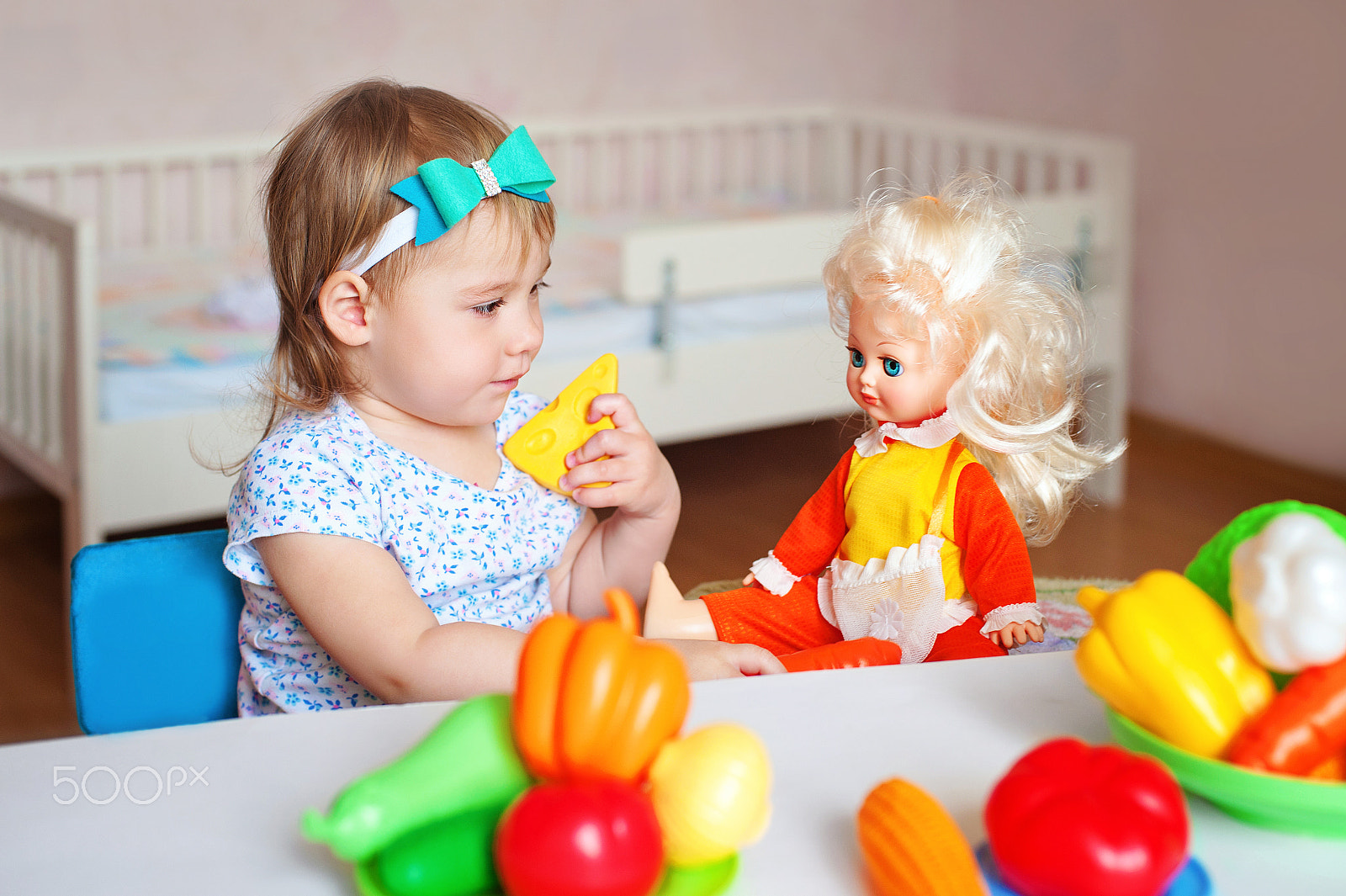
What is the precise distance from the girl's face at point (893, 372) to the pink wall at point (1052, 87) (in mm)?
1989

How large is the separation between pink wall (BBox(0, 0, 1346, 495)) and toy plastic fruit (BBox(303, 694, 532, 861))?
229cm

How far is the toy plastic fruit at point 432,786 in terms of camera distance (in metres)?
0.43

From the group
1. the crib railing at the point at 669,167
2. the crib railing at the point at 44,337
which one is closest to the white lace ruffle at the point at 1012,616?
the crib railing at the point at 44,337

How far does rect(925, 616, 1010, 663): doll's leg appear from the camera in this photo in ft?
2.65

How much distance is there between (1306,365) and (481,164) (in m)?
2.21

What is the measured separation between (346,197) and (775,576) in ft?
1.28

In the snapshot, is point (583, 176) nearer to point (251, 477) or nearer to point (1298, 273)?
point (1298, 273)

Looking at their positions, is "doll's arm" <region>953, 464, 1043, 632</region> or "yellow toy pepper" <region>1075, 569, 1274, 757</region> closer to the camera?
"yellow toy pepper" <region>1075, 569, 1274, 757</region>

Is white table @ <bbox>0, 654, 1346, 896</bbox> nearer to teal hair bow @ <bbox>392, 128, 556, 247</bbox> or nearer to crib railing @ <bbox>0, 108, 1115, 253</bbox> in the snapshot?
teal hair bow @ <bbox>392, 128, 556, 247</bbox>

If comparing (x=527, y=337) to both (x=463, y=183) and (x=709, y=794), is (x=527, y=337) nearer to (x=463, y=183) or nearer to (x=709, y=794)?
(x=463, y=183)

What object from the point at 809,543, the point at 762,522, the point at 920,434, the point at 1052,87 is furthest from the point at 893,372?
the point at 1052,87

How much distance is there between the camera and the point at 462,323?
830mm

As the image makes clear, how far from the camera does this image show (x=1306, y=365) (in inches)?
101

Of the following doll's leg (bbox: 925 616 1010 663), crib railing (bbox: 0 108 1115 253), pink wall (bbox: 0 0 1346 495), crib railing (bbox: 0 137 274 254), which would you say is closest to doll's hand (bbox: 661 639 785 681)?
doll's leg (bbox: 925 616 1010 663)
